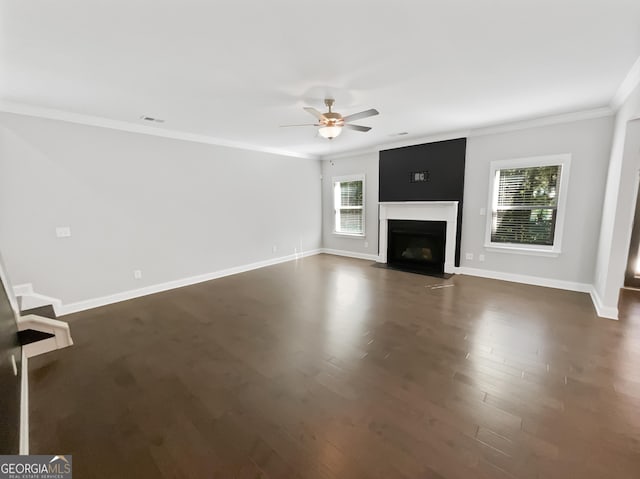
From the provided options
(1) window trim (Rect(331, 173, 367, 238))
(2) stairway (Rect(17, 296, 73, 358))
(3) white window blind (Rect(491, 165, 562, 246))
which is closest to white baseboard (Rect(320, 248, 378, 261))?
(1) window trim (Rect(331, 173, 367, 238))

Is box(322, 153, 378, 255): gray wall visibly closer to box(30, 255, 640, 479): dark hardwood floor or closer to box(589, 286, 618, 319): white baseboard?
box(30, 255, 640, 479): dark hardwood floor

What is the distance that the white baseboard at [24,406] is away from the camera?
157cm

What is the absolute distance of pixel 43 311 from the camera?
3.12 metres

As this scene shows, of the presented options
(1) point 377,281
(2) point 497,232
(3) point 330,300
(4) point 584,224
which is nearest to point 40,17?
(3) point 330,300

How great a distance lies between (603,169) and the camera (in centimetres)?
372

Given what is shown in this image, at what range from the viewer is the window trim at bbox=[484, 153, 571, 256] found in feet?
13.0

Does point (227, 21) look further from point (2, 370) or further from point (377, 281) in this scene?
point (377, 281)

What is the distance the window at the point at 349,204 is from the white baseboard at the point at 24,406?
18.8 feet

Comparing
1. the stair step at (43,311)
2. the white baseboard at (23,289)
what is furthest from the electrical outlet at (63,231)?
the stair step at (43,311)

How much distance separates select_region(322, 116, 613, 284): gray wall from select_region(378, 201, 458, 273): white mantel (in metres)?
0.20

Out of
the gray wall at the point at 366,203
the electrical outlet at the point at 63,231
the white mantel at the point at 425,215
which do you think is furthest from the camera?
the gray wall at the point at 366,203

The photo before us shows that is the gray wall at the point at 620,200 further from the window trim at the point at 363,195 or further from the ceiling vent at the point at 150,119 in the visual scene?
the ceiling vent at the point at 150,119

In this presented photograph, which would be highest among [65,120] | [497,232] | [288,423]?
[65,120]

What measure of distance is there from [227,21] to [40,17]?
1180 mm
